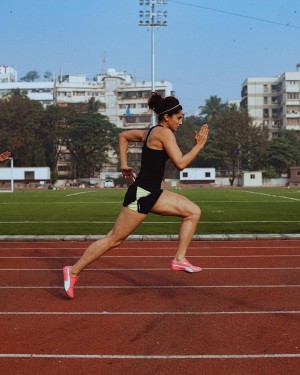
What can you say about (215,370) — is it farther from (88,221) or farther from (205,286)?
(88,221)

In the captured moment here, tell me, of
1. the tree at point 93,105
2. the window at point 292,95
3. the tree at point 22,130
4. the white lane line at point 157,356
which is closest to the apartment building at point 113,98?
the tree at point 93,105

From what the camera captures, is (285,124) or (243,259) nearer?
(243,259)

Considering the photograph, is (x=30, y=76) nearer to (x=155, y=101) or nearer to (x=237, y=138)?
(x=237, y=138)

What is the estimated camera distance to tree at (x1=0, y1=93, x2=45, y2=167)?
7400cm

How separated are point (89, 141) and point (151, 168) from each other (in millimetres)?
72291

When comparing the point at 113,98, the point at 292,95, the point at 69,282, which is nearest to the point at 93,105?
the point at 113,98

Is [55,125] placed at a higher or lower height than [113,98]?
lower

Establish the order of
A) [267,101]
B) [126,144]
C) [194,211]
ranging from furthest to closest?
[267,101]
[126,144]
[194,211]

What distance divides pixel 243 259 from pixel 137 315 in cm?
371

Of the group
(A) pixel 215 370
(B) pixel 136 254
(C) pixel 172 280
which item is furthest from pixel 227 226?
(A) pixel 215 370

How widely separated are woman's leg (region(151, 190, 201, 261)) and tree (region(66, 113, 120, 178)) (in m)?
71.5

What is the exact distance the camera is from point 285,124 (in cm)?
9875

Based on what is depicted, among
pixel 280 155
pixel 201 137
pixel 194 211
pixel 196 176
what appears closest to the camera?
pixel 201 137

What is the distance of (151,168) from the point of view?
4.99 meters
